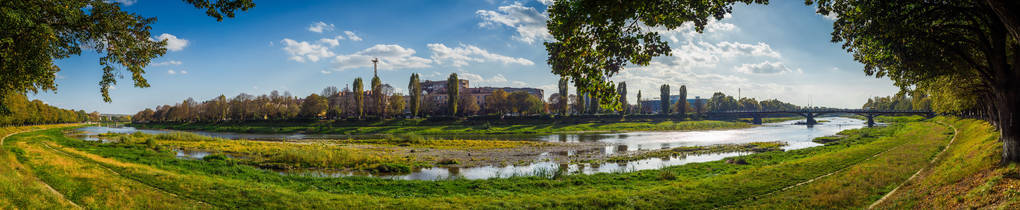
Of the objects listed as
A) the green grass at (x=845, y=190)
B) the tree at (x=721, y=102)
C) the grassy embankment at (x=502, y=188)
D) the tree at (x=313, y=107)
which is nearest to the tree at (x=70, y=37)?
the grassy embankment at (x=502, y=188)

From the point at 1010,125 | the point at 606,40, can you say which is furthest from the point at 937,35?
the point at 606,40

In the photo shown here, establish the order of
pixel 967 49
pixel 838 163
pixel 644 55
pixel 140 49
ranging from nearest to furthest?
pixel 644 55 < pixel 140 49 < pixel 967 49 < pixel 838 163

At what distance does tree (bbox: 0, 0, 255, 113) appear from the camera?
1170 cm

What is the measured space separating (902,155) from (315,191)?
27899 millimetres

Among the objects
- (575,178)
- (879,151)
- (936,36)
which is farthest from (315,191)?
(879,151)

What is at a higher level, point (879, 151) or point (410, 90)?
point (410, 90)

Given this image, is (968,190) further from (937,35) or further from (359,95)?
(359,95)

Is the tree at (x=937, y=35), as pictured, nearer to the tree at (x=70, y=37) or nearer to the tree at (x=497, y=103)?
the tree at (x=70, y=37)

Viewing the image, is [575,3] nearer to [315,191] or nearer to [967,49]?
[315,191]

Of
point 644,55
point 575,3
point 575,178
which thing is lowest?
point 575,178

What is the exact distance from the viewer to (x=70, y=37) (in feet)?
43.3

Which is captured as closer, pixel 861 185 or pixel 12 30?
pixel 12 30

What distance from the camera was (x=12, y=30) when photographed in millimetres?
11211

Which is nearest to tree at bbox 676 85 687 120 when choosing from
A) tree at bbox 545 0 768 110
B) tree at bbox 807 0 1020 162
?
tree at bbox 807 0 1020 162
